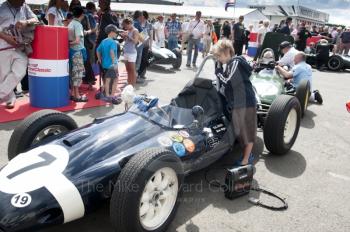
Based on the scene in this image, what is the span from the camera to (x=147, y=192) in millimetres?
2939

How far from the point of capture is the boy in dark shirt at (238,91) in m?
4.13

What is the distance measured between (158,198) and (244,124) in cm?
172

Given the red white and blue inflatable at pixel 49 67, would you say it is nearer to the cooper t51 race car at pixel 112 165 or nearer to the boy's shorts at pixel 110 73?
the boy's shorts at pixel 110 73

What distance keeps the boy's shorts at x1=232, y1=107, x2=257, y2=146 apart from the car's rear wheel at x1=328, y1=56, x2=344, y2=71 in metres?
12.8

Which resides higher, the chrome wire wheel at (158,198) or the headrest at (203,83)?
the headrest at (203,83)

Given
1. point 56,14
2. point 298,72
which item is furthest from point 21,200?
point 298,72

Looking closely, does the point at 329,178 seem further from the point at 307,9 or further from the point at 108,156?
the point at 307,9

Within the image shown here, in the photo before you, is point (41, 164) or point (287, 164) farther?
point (287, 164)

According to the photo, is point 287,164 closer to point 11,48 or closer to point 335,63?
point 11,48

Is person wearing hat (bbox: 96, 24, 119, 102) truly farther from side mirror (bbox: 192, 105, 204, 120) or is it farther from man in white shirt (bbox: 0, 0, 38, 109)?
side mirror (bbox: 192, 105, 204, 120)

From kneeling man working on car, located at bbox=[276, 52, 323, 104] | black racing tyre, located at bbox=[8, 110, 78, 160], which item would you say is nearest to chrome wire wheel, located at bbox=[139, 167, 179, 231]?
black racing tyre, located at bbox=[8, 110, 78, 160]

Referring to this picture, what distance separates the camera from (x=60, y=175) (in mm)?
2789

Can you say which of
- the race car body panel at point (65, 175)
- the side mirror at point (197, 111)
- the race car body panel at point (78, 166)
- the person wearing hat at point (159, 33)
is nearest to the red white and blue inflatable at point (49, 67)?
the race car body panel at point (78, 166)

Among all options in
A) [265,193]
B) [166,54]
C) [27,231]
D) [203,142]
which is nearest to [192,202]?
[203,142]
